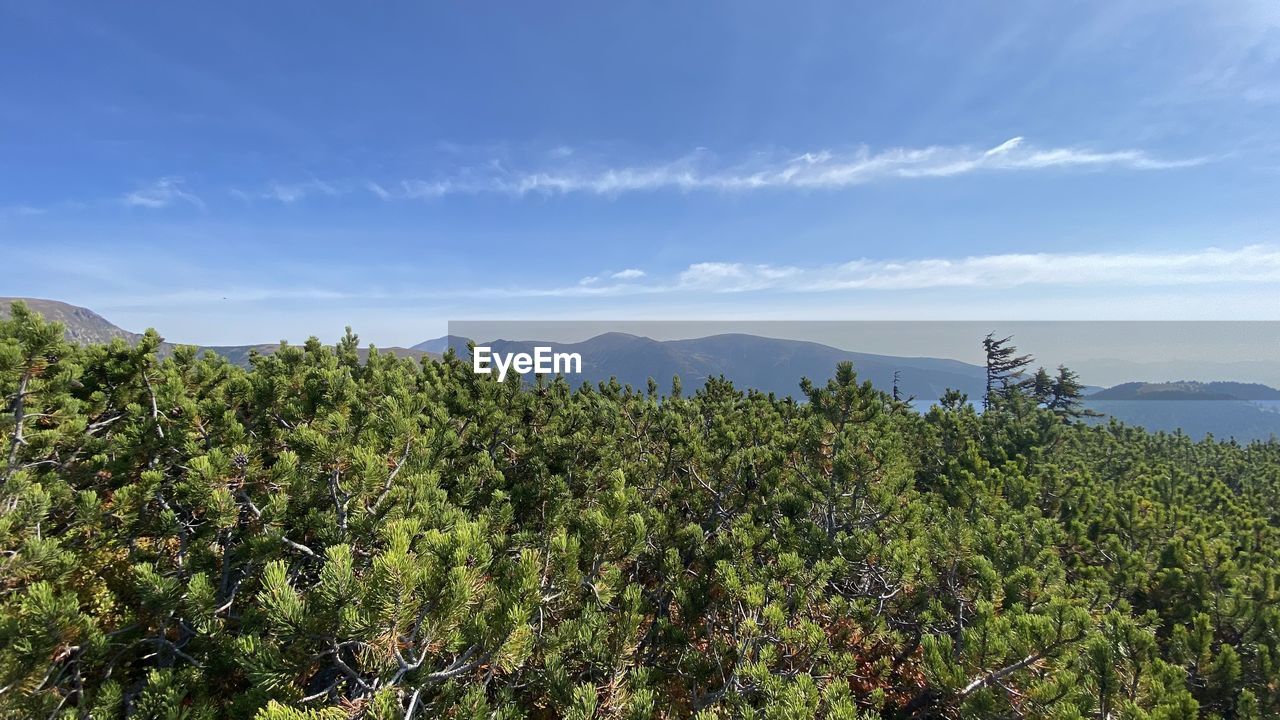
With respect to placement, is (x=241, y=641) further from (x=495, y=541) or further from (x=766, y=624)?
(x=766, y=624)

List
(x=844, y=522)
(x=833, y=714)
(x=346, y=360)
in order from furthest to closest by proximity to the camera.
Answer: (x=346, y=360) → (x=844, y=522) → (x=833, y=714)

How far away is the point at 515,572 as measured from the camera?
321 centimetres

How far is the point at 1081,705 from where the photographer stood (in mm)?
3973

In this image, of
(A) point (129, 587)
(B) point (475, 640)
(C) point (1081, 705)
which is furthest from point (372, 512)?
(C) point (1081, 705)

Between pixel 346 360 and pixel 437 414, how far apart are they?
434 centimetres

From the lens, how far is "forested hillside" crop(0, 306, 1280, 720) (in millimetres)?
3006

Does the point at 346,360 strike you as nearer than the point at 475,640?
No

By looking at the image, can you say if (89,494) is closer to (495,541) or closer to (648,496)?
(495,541)

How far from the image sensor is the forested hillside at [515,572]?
3.01 metres

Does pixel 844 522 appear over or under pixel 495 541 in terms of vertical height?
under

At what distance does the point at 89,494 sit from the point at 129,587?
3.78ft

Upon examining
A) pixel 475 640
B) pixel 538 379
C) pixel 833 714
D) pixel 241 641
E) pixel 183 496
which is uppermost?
pixel 538 379

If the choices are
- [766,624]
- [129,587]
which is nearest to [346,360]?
[129,587]

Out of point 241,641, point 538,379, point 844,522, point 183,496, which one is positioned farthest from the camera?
point 538,379
